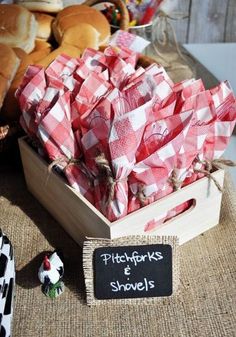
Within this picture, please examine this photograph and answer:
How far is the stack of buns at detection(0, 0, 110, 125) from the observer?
0.96 m

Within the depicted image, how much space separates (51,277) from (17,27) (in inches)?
23.8

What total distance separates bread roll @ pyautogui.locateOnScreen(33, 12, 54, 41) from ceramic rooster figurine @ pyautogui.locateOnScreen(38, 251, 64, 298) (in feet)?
2.08

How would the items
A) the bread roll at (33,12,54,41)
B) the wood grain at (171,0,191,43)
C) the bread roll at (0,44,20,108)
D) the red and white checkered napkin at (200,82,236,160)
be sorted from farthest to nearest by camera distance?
the wood grain at (171,0,191,43), the bread roll at (33,12,54,41), the bread roll at (0,44,20,108), the red and white checkered napkin at (200,82,236,160)

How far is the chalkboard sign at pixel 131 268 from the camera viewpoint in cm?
70

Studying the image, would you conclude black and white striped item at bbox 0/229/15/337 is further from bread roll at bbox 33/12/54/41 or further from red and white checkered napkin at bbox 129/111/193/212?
bread roll at bbox 33/12/54/41

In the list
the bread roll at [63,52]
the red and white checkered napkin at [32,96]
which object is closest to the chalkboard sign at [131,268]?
the red and white checkered napkin at [32,96]

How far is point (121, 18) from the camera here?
3.86 feet

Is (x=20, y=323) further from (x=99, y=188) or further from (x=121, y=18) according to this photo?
(x=121, y=18)

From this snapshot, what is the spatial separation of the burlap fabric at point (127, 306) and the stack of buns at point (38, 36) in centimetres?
29

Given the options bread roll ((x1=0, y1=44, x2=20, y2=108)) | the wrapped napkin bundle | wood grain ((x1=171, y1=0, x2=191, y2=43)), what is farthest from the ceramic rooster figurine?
wood grain ((x1=171, y1=0, x2=191, y2=43))

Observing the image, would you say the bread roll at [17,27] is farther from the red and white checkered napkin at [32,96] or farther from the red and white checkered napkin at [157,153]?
the red and white checkered napkin at [157,153]

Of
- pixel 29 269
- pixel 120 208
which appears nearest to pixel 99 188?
pixel 120 208

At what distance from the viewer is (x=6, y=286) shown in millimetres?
675

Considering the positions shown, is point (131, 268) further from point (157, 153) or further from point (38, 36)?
point (38, 36)
